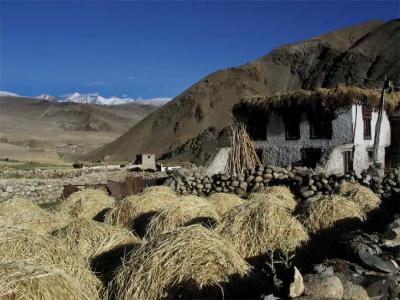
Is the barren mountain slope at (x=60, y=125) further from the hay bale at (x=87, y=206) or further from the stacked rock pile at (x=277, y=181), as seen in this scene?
the hay bale at (x=87, y=206)

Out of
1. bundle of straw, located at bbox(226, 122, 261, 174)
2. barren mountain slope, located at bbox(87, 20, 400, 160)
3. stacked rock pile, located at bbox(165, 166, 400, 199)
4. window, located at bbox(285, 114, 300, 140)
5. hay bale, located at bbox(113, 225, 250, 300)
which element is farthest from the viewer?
barren mountain slope, located at bbox(87, 20, 400, 160)

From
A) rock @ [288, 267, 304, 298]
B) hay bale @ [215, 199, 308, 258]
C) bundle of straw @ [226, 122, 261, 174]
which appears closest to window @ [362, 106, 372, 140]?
bundle of straw @ [226, 122, 261, 174]

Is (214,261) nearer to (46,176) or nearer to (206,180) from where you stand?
(206,180)

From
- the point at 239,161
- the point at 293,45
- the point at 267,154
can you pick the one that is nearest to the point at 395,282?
the point at 239,161

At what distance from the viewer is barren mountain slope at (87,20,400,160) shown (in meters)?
59.0

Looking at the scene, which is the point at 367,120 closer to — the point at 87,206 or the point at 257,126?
the point at 257,126

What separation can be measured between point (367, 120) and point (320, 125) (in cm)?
238

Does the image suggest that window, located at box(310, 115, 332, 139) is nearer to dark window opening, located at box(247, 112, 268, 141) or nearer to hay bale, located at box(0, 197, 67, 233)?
dark window opening, located at box(247, 112, 268, 141)

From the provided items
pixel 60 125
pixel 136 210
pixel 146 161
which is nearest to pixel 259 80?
pixel 146 161

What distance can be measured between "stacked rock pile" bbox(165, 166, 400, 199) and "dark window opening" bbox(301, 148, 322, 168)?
5041 mm

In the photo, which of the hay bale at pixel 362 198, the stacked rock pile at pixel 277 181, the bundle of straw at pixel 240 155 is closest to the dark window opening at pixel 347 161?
the bundle of straw at pixel 240 155

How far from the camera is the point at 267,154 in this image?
78.1 feet

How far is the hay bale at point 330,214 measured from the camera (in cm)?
833

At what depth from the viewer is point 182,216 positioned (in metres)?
8.18
